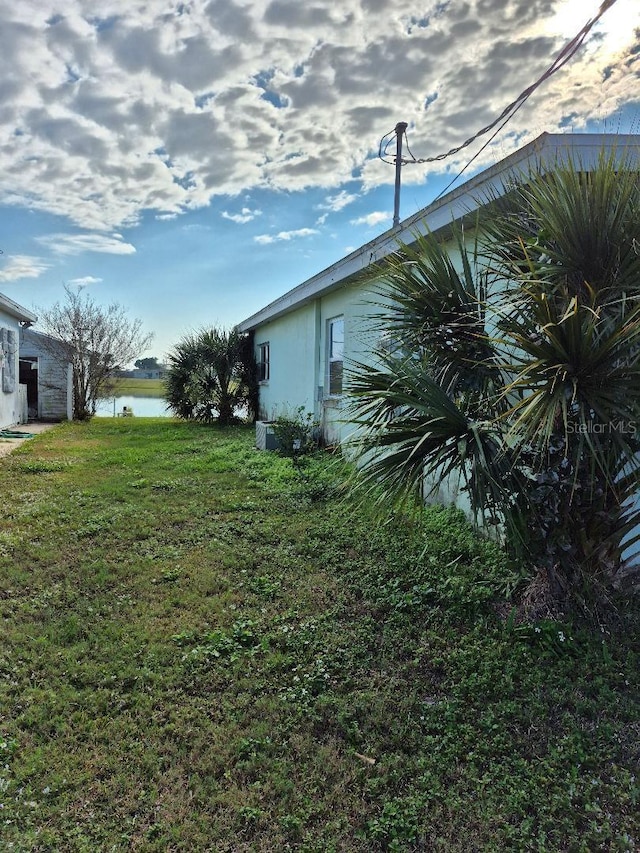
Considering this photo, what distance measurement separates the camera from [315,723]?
2541mm

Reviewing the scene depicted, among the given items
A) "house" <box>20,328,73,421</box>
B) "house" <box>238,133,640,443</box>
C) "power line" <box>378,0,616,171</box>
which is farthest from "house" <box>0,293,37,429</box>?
"power line" <box>378,0,616,171</box>

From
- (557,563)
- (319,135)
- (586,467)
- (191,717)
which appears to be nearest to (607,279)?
(586,467)

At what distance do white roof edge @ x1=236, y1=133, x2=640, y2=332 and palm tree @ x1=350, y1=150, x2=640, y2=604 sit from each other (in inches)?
15.8

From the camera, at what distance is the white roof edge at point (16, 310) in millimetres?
12039

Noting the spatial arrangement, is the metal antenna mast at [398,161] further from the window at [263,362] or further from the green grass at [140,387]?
the green grass at [140,387]

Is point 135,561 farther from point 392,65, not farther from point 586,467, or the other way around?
point 392,65

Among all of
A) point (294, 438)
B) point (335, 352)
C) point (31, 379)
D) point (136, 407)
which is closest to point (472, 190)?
point (335, 352)

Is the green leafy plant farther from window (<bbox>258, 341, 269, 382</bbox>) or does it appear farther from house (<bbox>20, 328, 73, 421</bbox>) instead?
house (<bbox>20, 328, 73, 421</bbox>)

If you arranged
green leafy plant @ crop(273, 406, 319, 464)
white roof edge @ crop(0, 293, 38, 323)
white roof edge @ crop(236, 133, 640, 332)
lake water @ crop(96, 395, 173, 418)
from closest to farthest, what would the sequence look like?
white roof edge @ crop(236, 133, 640, 332)
green leafy plant @ crop(273, 406, 319, 464)
white roof edge @ crop(0, 293, 38, 323)
lake water @ crop(96, 395, 173, 418)

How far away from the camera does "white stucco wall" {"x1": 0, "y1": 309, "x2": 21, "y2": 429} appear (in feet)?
41.5

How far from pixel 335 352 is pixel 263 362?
19.5 ft

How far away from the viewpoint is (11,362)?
43.2 feet

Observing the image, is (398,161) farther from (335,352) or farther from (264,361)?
(264,361)

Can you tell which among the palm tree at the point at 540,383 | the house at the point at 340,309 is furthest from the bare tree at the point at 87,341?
the palm tree at the point at 540,383
